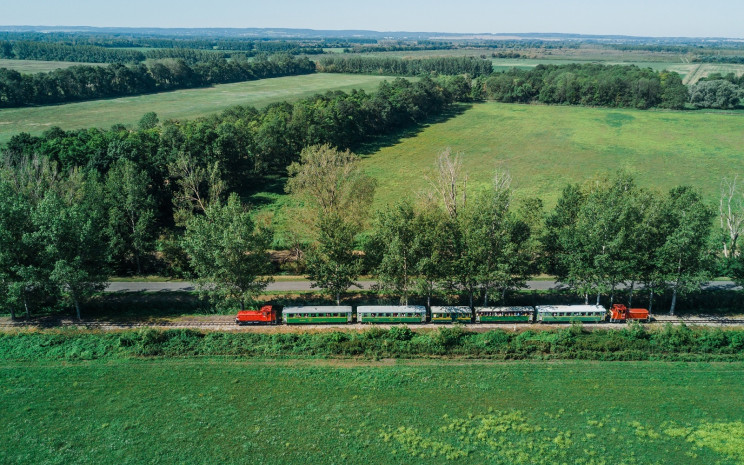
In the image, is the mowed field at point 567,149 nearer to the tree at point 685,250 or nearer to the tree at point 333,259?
the tree at point 333,259

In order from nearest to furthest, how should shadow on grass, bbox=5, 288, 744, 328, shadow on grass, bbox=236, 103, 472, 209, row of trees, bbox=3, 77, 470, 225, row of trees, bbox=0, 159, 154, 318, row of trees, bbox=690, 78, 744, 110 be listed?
row of trees, bbox=0, 159, 154, 318, shadow on grass, bbox=5, 288, 744, 328, row of trees, bbox=3, 77, 470, 225, shadow on grass, bbox=236, 103, 472, 209, row of trees, bbox=690, 78, 744, 110

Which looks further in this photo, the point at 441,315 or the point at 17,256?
the point at 441,315

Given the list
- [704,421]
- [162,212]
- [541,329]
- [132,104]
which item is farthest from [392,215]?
[132,104]

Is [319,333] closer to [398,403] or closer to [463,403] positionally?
[398,403]

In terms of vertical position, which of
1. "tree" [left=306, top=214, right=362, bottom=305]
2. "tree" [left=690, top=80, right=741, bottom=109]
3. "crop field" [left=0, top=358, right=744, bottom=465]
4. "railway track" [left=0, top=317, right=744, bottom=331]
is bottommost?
"crop field" [left=0, top=358, right=744, bottom=465]

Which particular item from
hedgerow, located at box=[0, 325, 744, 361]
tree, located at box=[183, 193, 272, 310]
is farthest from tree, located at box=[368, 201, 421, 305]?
tree, located at box=[183, 193, 272, 310]

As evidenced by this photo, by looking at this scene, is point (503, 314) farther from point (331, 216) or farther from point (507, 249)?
point (331, 216)

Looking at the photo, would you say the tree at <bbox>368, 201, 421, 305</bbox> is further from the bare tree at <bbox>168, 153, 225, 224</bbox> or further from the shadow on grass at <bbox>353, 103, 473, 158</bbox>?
the shadow on grass at <bbox>353, 103, 473, 158</bbox>

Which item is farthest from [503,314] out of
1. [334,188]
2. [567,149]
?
[567,149]
